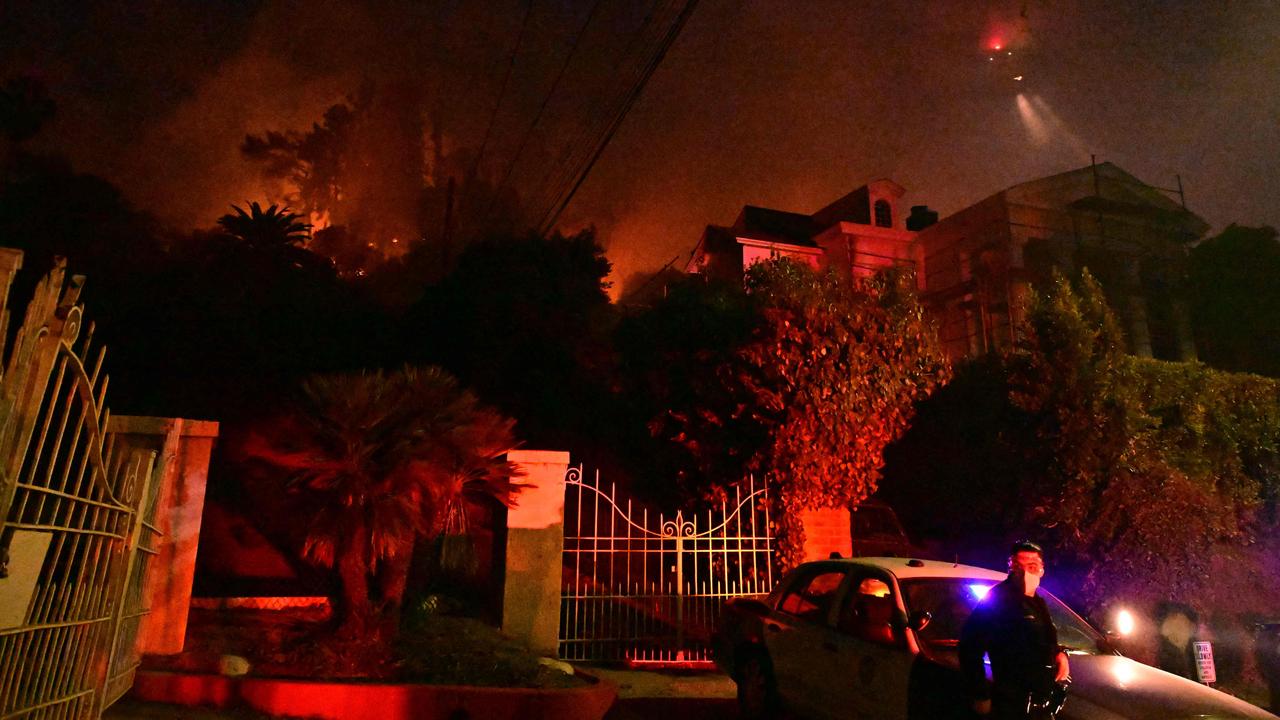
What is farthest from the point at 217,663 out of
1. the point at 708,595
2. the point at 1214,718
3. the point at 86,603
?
the point at 1214,718

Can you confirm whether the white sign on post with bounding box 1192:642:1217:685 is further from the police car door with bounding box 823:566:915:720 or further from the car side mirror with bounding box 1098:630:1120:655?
the police car door with bounding box 823:566:915:720

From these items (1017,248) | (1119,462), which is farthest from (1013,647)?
(1017,248)

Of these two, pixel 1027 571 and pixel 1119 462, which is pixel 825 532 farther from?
pixel 1027 571

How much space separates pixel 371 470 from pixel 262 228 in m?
21.7

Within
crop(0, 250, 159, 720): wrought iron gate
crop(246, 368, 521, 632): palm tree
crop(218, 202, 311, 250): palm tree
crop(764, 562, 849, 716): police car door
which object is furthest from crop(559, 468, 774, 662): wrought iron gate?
crop(218, 202, 311, 250): palm tree

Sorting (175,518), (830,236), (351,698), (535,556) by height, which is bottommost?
(351,698)

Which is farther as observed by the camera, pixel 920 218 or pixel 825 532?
pixel 920 218

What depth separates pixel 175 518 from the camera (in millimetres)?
6914

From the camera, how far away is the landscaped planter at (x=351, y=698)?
239 inches

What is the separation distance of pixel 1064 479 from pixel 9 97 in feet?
117

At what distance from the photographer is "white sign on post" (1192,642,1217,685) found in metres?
6.97

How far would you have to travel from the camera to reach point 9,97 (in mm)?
28781

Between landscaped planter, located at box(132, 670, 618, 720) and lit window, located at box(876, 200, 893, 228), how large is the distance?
83.6ft

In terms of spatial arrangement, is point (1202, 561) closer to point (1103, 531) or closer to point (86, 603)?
point (1103, 531)
